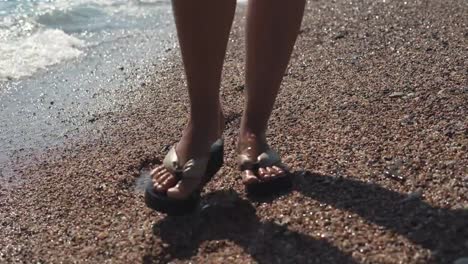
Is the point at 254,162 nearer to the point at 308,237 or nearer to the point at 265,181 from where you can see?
the point at 265,181

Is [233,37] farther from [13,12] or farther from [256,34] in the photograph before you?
[256,34]

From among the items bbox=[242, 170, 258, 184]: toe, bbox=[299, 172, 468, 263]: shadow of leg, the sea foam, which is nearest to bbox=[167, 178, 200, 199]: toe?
bbox=[242, 170, 258, 184]: toe

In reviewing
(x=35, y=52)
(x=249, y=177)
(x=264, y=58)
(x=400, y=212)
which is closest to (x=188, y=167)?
(x=249, y=177)

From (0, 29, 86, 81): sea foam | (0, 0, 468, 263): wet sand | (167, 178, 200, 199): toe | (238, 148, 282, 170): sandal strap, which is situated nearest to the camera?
(0, 0, 468, 263): wet sand

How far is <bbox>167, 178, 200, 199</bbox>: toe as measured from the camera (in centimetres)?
206

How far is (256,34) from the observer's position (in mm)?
2135

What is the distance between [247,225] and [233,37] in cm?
286

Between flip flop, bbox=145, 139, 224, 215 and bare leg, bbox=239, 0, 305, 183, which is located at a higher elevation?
bare leg, bbox=239, 0, 305, 183

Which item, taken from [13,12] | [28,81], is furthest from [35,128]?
[13,12]

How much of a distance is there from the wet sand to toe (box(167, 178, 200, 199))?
0.08m

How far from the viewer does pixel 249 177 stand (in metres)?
2.15

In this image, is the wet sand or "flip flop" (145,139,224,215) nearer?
the wet sand

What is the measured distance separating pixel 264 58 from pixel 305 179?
1.32 ft

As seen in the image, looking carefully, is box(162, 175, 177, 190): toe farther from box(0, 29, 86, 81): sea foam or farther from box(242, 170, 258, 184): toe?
box(0, 29, 86, 81): sea foam
